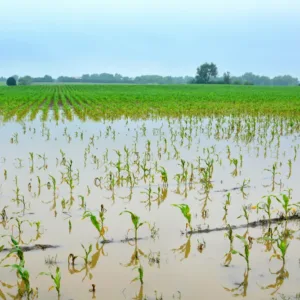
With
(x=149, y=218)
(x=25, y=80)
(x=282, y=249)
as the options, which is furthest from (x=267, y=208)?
(x=25, y=80)

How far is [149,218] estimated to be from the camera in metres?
5.69

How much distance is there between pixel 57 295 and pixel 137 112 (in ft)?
52.4

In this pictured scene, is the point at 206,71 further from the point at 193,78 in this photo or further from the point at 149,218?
the point at 149,218

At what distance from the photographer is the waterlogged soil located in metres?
3.98

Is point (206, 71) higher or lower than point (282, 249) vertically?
higher

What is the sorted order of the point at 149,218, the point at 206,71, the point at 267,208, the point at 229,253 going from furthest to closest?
the point at 206,71 < the point at 267,208 < the point at 149,218 < the point at 229,253

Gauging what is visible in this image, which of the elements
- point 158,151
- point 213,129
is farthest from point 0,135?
point 213,129

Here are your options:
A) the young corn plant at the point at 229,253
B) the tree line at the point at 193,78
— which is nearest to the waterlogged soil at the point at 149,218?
the young corn plant at the point at 229,253

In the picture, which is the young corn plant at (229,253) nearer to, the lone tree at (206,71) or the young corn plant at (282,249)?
the young corn plant at (282,249)

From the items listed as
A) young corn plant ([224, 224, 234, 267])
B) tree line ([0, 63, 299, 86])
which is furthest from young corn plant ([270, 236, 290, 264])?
tree line ([0, 63, 299, 86])

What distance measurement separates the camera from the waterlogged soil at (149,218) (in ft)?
13.1

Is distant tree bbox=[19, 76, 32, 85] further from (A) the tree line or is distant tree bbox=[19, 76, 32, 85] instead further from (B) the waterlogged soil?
(B) the waterlogged soil

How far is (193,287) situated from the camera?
392 cm

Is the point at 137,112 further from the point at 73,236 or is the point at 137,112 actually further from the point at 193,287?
the point at 193,287
